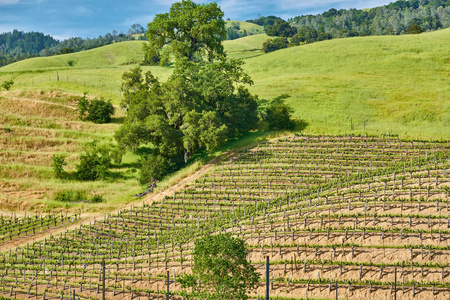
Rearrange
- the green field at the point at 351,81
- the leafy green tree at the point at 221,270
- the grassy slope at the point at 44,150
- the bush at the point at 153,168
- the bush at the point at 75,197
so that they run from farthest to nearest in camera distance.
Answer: the green field at the point at 351,81
the bush at the point at 153,168
the grassy slope at the point at 44,150
the bush at the point at 75,197
the leafy green tree at the point at 221,270

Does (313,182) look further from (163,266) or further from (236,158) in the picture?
(163,266)

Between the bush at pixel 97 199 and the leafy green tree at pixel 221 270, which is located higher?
the leafy green tree at pixel 221 270

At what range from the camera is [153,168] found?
65.7m

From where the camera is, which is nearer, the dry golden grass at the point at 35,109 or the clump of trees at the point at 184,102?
the clump of trees at the point at 184,102

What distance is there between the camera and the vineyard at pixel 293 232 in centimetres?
3856

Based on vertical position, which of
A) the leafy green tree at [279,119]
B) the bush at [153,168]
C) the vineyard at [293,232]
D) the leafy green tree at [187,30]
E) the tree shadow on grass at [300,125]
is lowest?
the vineyard at [293,232]

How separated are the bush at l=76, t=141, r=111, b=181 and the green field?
27857 millimetres

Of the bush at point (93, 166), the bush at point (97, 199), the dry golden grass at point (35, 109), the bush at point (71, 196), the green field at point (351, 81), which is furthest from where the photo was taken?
the dry golden grass at point (35, 109)

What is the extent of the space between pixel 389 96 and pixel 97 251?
62389 mm

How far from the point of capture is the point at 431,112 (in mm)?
79250

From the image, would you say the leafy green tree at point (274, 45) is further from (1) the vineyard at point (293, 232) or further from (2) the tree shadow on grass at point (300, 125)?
(1) the vineyard at point (293, 232)

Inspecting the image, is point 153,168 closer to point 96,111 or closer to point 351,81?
point 96,111

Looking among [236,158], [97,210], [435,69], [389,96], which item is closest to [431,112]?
[389,96]

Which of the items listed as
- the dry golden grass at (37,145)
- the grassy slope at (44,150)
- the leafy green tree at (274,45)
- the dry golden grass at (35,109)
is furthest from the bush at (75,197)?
the leafy green tree at (274,45)
